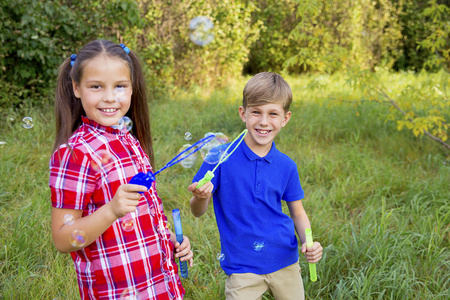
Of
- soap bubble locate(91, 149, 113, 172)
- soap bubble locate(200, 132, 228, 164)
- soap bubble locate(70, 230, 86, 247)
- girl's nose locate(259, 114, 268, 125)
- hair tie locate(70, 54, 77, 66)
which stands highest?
hair tie locate(70, 54, 77, 66)

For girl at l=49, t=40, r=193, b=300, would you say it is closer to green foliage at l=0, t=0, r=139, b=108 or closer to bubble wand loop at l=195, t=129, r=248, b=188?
bubble wand loop at l=195, t=129, r=248, b=188

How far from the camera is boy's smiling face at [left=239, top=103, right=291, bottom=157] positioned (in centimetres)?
165

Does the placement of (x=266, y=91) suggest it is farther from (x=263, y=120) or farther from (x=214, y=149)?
(x=214, y=149)

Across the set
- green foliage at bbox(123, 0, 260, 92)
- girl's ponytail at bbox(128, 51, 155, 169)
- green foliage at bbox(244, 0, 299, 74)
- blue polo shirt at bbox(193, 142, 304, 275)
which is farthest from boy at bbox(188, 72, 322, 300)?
green foliage at bbox(244, 0, 299, 74)

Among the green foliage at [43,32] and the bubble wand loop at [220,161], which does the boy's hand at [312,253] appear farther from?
the green foliage at [43,32]

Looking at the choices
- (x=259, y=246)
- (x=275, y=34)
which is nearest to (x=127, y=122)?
(x=259, y=246)

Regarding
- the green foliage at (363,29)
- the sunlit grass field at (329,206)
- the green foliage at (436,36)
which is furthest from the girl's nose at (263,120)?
the green foliage at (363,29)

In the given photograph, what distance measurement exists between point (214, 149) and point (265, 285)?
0.58m

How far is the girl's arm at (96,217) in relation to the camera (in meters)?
1.11

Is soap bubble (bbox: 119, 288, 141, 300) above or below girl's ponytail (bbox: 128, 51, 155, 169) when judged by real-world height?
below

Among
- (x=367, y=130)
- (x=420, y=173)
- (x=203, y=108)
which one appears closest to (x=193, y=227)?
(x=420, y=173)

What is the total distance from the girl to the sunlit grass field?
0.94 m

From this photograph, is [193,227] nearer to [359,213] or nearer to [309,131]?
[359,213]

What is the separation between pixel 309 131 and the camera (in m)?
4.77
